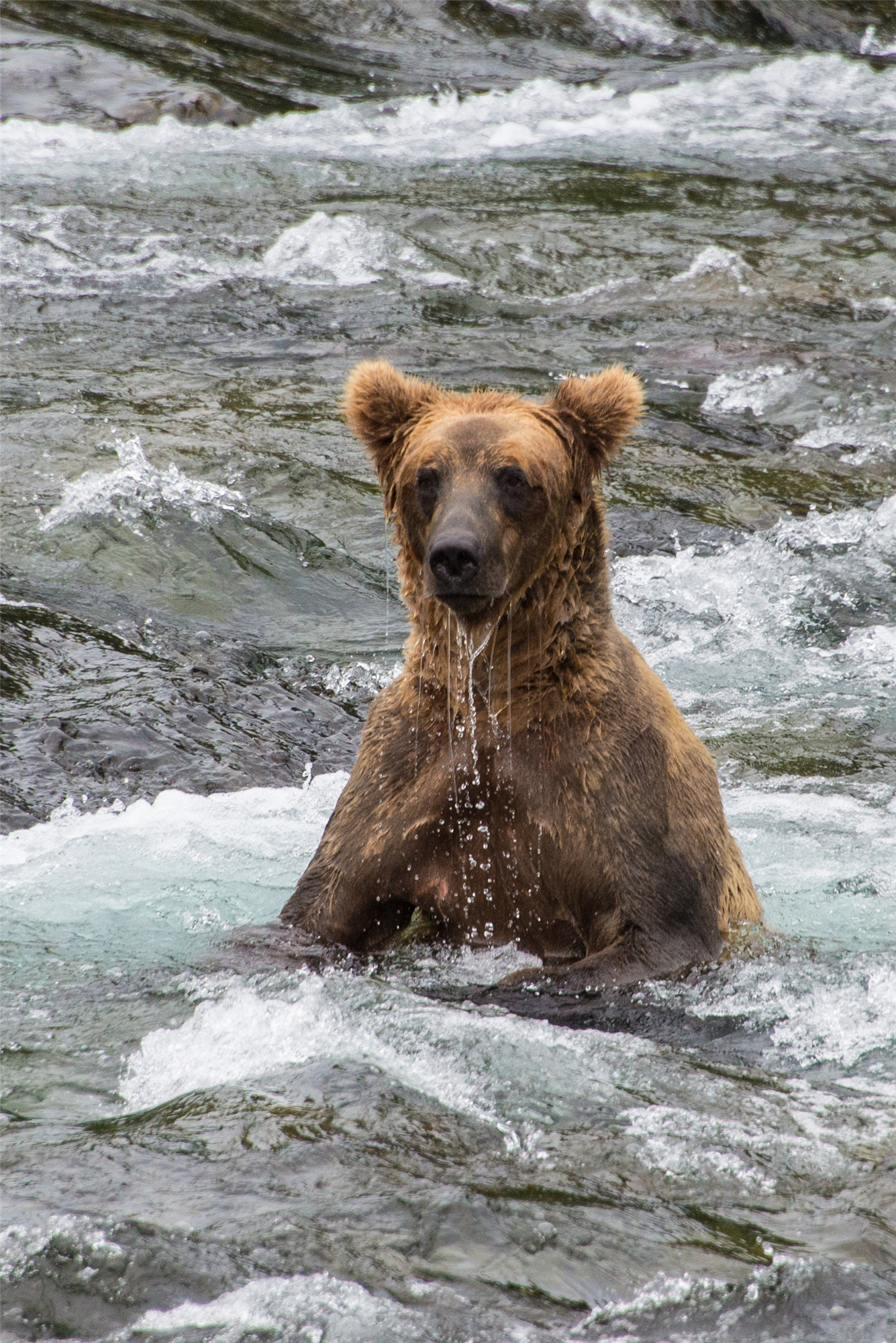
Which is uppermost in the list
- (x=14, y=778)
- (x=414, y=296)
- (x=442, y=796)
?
(x=414, y=296)

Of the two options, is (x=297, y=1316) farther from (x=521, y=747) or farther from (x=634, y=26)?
(x=634, y=26)

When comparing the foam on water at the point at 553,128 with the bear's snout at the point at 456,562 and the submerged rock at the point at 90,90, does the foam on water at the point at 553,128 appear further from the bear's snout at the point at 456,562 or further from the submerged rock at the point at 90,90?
the bear's snout at the point at 456,562

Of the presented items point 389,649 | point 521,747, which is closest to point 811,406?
point 389,649

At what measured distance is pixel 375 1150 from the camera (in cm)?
337

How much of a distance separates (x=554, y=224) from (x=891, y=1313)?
1179 cm

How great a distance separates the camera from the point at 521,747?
4332 mm

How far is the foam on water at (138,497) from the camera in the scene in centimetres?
825

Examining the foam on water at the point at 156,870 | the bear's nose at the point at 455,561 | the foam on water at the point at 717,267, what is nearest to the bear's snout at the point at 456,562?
the bear's nose at the point at 455,561

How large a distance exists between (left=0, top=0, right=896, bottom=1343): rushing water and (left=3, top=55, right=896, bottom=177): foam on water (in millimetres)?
90

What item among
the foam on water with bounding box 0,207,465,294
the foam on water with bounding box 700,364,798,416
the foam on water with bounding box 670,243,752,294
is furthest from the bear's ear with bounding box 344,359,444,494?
the foam on water with bounding box 670,243,752,294

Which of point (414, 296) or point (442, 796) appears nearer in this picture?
point (442, 796)

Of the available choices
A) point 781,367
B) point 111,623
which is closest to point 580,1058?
point 111,623

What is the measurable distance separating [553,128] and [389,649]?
423 inches

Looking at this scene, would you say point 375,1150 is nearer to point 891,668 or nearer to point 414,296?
point 891,668
